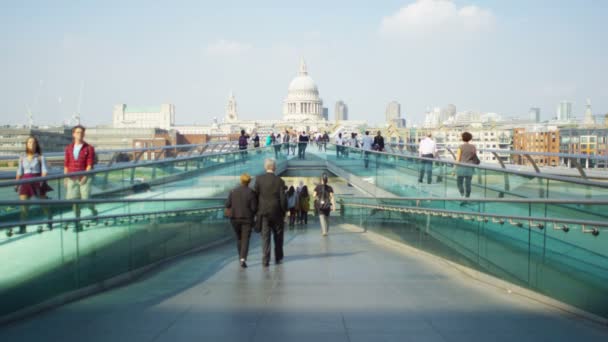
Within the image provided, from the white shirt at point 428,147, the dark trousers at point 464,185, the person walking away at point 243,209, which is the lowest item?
the person walking away at point 243,209

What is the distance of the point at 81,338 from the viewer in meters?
6.48

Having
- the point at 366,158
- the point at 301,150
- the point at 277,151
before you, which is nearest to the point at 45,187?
the point at 366,158

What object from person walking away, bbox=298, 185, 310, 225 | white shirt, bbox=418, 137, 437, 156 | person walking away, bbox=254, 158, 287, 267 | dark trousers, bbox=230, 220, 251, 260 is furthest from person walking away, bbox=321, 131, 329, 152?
dark trousers, bbox=230, 220, 251, 260

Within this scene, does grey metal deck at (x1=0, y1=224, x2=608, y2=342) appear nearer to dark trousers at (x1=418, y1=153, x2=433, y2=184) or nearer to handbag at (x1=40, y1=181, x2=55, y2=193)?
handbag at (x1=40, y1=181, x2=55, y2=193)

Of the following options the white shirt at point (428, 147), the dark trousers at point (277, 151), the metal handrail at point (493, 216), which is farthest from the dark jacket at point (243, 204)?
the dark trousers at point (277, 151)

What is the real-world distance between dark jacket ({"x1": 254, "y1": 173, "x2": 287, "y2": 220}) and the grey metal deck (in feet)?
2.94

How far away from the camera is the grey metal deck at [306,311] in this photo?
6570mm

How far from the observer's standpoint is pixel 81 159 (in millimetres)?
11188

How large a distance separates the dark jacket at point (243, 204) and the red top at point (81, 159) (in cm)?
204

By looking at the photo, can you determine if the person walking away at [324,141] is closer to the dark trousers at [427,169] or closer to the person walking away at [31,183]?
the dark trousers at [427,169]

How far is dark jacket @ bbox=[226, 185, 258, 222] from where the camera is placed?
37.1ft

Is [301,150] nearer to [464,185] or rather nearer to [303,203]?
[303,203]

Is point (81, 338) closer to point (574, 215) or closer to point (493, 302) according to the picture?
point (493, 302)

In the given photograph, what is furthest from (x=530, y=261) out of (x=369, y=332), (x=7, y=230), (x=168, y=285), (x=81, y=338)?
(x=7, y=230)
